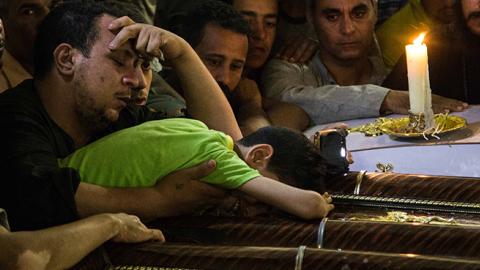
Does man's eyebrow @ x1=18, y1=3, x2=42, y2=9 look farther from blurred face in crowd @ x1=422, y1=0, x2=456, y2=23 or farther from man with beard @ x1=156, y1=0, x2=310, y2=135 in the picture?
blurred face in crowd @ x1=422, y1=0, x2=456, y2=23

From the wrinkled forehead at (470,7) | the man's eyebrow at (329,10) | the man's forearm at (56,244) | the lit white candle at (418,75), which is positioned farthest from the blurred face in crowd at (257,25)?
the man's forearm at (56,244)

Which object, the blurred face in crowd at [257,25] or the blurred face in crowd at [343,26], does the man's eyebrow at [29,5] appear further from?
the blurred face in crowd at [343,26]

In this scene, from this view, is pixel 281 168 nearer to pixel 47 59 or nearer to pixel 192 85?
pixel 192 85

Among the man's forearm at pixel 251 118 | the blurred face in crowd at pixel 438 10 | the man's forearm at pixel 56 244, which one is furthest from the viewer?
the blurred face in crowd at pixel 438 10

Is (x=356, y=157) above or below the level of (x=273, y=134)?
below

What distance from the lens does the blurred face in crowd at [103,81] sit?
2012 mm

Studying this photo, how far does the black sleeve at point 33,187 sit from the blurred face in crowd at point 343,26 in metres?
1.81

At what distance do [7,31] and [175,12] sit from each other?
81 centimetres

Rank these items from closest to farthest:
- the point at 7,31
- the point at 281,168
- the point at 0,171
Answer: the point at 0,171 → the point at 281,168 → the point at 7,31

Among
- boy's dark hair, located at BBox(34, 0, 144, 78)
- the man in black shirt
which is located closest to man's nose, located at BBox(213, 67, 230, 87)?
the man in black shirt

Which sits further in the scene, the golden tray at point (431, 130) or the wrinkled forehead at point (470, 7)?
the wrinkled forehead at point (470, 7)

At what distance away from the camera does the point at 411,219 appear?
6.55 feet

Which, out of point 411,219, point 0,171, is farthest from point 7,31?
point 411,219

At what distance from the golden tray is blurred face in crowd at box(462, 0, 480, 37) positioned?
0.65 m
